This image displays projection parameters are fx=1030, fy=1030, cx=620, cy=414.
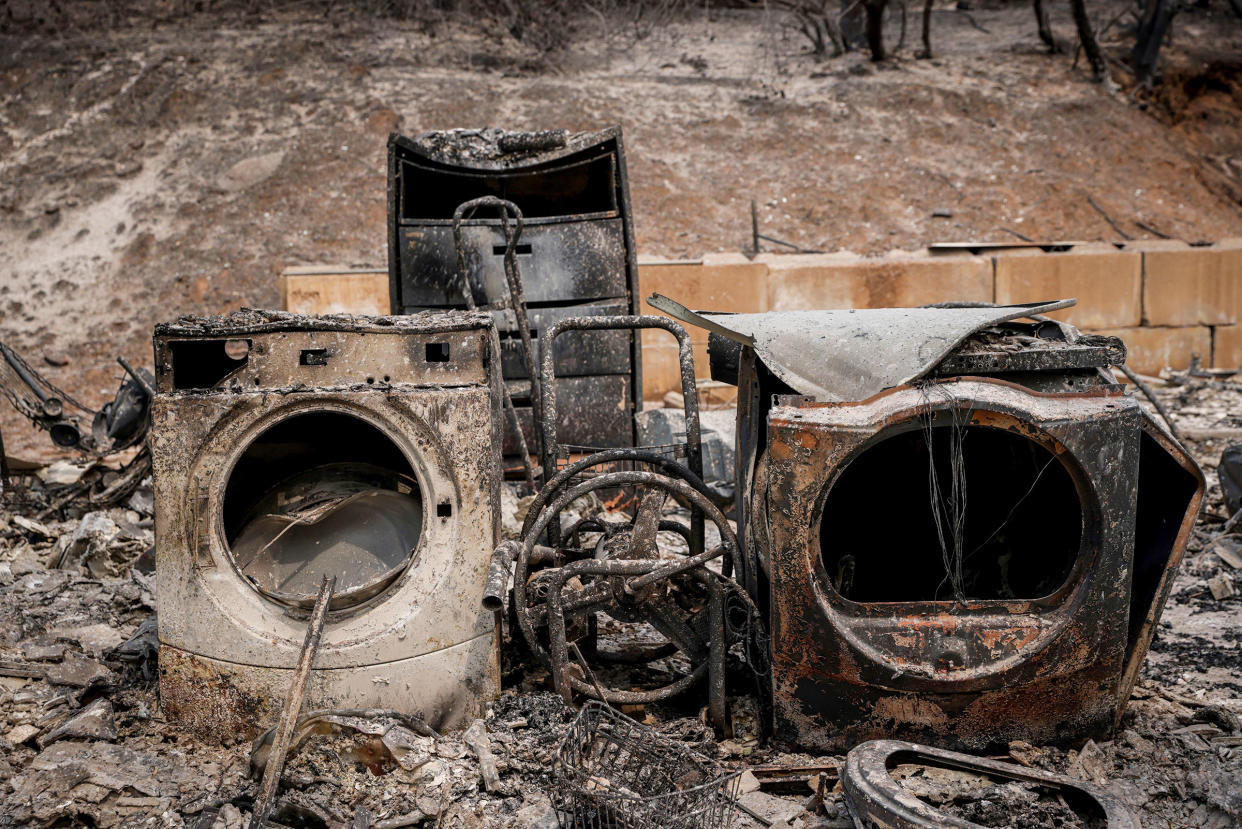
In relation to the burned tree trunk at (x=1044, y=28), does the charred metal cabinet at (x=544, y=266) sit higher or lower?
lower

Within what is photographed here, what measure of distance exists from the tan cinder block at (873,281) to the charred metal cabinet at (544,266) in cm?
245

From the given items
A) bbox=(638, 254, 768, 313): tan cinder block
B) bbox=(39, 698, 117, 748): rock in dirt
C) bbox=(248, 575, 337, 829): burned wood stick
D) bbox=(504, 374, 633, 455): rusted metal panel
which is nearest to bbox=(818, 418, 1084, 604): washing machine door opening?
bbox=(248, 575, 337, 829): burned wood stick

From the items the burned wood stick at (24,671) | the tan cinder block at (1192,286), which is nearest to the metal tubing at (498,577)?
the burned wood stick at (24,671)

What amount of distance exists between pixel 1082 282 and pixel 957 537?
6.55 m

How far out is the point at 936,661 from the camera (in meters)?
3.00

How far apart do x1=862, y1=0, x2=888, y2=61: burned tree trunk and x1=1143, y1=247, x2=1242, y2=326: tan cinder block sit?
6.53 meters

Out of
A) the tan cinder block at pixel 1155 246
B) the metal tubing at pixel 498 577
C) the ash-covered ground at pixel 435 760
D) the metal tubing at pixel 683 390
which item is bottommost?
the ash-covered ground at pixel 435 760

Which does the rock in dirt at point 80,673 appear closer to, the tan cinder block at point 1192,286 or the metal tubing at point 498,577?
the metal tubing at point 498,577

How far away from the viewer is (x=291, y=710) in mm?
2941

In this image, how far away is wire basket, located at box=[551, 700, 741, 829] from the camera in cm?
265

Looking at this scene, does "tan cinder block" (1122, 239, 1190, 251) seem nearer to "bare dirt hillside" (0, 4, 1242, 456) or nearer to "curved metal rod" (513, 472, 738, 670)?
"bare dirt hillside" (0, 4, 1242, 456)

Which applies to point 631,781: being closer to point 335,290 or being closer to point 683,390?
point 683,390

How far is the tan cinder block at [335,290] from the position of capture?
25.9ft

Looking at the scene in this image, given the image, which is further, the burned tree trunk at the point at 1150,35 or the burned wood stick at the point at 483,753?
the burned tree trunk at the point at 1150,35
